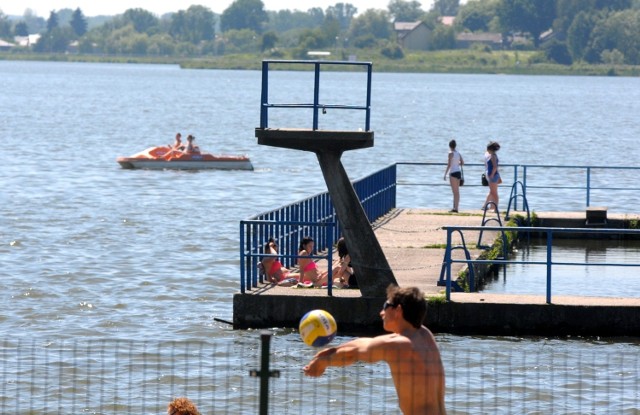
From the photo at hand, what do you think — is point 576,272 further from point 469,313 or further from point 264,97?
point 264,97

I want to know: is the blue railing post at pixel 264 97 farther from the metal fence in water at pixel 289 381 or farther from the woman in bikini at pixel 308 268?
the metal fence in water at pixel 289 381

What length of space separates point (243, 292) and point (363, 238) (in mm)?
1891

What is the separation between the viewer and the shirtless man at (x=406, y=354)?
954 cm

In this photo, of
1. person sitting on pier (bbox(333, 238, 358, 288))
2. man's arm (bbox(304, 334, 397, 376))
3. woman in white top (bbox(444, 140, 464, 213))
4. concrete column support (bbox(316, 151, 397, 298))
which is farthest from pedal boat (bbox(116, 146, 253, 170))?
man's arm (bbox(304, 334, 397, 376))

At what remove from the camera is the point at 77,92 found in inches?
6176

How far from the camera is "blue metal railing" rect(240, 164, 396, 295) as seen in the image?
65.2 feet

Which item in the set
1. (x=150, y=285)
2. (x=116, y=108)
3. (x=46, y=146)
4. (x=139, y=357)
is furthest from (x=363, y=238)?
(x=116, y=108)

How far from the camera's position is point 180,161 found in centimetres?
5322

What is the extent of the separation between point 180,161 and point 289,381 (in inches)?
1396

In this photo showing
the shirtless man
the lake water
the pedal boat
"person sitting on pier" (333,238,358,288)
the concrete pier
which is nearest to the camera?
the shirtless man

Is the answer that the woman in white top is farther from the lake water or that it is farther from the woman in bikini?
the woman in bikini

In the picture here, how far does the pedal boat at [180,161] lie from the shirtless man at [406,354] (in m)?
42.0

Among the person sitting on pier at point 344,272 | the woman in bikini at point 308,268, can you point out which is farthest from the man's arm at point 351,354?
the woman in bikini at point 308,268

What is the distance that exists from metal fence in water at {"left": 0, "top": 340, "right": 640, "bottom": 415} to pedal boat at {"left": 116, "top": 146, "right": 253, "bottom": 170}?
3192 cm
